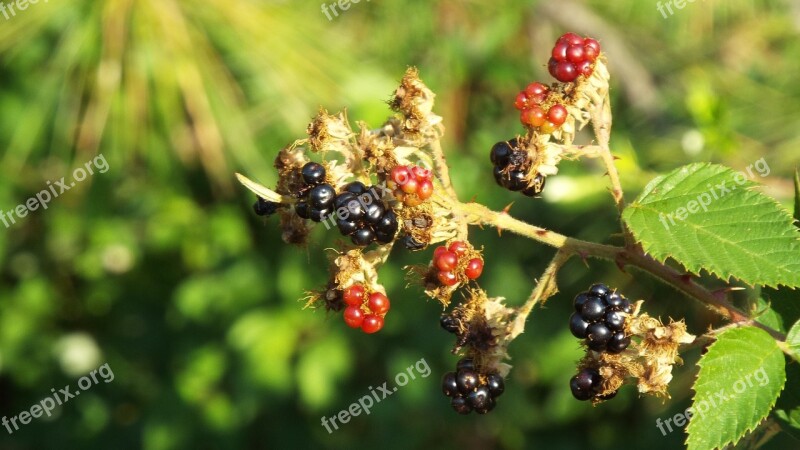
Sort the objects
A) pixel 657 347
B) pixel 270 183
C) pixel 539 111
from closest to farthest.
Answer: pixel 657 347 → pixel 539 111 → pixel 270 183

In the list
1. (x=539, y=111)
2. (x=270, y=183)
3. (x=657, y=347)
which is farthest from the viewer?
(x=270, y=183)

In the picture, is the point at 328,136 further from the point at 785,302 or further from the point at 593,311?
the point at 785,302

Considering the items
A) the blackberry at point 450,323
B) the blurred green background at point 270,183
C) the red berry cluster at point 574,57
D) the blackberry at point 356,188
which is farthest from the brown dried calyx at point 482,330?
the blurred green background at point 270,183

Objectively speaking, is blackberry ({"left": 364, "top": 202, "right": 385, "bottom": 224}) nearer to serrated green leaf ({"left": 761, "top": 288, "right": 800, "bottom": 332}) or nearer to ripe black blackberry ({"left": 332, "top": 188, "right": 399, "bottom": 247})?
ripe black blackberry ({"left": 332, "top": 188, "right": 399, "bottom": 247})

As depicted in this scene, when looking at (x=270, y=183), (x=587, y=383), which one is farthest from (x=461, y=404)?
(x=270, y=183)

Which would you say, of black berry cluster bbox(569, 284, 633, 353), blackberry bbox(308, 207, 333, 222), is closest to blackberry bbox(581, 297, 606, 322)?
black berry cluster bbox(569, 284, 633, 353)

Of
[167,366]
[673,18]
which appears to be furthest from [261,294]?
[673,18]

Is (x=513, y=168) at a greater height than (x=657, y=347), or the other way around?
(x=513, y=168)
